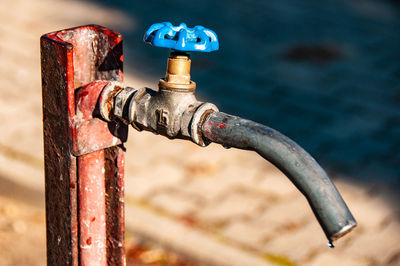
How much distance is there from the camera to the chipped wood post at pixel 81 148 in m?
1.26

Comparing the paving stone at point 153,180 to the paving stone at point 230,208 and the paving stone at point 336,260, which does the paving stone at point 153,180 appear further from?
the paving stone at point 336,260

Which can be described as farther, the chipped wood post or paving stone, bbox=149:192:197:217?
paving stone, bbox=149:192:197:217

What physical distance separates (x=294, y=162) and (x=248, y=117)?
346cm

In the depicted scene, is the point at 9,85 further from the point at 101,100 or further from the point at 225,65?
the point at 101,100

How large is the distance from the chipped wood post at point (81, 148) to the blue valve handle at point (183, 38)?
16 centimetres

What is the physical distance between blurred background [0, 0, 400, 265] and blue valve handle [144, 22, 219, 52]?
82.0 inches

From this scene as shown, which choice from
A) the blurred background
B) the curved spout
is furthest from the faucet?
the blurred background

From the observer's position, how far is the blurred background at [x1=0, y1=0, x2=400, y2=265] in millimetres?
3318

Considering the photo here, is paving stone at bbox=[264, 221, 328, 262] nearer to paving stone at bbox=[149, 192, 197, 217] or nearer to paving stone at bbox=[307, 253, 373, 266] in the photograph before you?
paving stone at bbox=[307, 253, 373, 266]

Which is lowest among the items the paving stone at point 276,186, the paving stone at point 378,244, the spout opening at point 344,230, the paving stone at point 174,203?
the spout opening at point 344,230

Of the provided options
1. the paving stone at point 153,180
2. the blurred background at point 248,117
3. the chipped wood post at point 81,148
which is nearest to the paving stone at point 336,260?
the blurred background at point 248,117

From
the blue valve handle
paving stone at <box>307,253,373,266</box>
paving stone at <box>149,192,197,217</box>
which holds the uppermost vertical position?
paving stone at <box>149,192,197,217</box>

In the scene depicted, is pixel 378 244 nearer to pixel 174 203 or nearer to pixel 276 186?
pixel 276 186

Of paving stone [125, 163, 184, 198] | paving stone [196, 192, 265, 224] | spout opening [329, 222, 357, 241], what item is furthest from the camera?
paving stone [125, 163, 184, 198]
